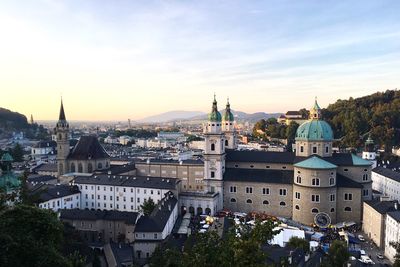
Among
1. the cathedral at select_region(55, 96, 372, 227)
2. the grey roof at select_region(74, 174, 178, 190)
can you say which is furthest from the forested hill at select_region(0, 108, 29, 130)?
the cathedral at select_region(55, 96, 372, 227)

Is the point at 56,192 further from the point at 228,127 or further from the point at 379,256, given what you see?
the point at 379,256

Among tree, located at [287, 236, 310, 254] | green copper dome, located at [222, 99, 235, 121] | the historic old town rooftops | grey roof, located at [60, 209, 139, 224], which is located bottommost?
tree, located at [287, 236, 310, 254]

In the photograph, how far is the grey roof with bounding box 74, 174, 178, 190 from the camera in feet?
Result: 169

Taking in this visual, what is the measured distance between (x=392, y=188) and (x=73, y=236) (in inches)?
1815

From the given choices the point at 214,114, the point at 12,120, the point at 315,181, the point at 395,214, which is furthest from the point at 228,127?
the point at 12,120

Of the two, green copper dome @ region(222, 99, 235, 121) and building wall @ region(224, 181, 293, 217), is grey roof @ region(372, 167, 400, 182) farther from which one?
green copper dome @ region(222, 99, 235, 121)

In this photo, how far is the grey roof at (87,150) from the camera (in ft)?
206

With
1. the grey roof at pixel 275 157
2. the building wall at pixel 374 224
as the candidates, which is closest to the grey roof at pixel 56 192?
the grey roof at pixel 275 157

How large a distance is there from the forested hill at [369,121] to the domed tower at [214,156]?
51556 millimetres

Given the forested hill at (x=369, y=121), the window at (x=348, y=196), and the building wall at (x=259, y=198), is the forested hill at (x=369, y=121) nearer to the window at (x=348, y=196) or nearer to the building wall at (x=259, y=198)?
the window at (x=348, y=196)

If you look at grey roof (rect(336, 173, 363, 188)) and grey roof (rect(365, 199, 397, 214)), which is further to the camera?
grey roof (rect(336, 173, 363, 188))

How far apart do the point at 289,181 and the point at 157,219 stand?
18965 millimetres

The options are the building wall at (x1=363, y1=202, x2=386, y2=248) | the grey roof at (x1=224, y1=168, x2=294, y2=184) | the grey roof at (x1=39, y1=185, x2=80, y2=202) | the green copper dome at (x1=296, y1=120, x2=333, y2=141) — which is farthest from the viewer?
the green copper dome at (x1=296, y1=120, x2=333, y2=141)

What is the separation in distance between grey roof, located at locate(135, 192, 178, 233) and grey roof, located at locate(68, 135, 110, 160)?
21.4 m
